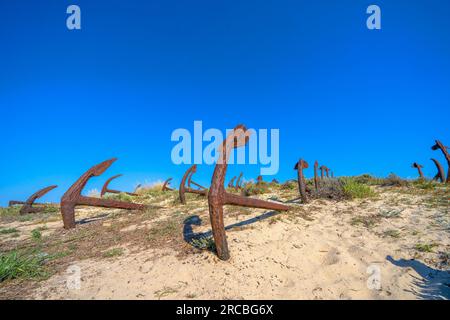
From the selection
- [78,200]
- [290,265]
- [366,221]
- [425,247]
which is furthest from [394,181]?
[78,200]

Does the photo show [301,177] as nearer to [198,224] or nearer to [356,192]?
[356,192]

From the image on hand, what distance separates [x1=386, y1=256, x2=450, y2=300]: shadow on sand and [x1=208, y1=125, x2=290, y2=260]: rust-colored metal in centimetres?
172

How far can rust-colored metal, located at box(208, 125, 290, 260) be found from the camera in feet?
7.79

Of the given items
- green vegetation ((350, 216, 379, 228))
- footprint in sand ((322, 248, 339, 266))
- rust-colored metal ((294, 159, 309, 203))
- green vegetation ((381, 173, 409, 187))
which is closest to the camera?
footprint in sand ((322, 248, 339, 266))

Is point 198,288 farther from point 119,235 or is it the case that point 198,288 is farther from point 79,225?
point 79,225

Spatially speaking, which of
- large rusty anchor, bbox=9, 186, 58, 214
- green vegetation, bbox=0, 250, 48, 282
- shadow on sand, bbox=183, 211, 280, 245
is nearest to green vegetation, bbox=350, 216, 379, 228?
shadow on sand, bbox=183, 211, 280, 245

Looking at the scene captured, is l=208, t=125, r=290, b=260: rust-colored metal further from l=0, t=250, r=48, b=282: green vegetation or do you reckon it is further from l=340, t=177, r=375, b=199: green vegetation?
l=340, t=177, r=375, b=199: green vegetation

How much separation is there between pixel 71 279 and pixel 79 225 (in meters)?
2.87

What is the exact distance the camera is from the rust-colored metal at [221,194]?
2375mm

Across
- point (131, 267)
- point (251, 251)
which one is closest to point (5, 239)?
point (131, 267)

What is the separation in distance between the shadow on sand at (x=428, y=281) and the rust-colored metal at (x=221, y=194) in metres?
1.72

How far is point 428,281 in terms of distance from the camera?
2.03 m

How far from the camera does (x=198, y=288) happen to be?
2.02 metres

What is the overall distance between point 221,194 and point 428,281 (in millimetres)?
2049
